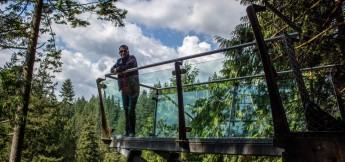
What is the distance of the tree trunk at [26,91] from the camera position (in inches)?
390

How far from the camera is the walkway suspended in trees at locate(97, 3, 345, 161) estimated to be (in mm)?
2719

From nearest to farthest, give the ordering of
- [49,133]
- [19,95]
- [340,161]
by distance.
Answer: [340,161], [19,95], [49,133]

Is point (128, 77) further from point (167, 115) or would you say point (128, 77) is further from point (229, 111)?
point (229, 111)

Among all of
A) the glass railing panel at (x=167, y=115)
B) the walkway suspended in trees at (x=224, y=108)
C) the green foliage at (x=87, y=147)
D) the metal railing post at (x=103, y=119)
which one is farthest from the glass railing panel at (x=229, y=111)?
the green foliage at (x=87, y=147)

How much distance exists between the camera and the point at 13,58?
34.4 ft

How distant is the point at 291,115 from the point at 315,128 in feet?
6.13

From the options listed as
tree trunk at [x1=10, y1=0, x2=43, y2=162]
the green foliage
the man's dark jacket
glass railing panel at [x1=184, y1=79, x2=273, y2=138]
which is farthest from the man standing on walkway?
the green foliage

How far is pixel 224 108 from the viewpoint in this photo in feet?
17.2

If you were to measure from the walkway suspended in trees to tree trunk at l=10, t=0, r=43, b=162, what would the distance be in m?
4.09

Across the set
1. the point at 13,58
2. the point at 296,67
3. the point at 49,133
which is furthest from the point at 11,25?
the point at 49,133

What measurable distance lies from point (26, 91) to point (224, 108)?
704cm

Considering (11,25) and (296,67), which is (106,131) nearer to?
(296,67)

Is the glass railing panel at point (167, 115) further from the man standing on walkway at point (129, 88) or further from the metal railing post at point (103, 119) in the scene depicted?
the metal railing post at point (103, 119)

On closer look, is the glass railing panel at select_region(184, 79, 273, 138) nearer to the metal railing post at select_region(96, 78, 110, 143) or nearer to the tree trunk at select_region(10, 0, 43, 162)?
the metal railing post at select_region(96, 78, 110, 143)
